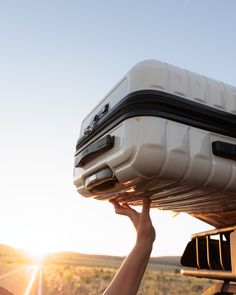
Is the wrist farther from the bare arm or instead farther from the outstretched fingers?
the outstretched fingers

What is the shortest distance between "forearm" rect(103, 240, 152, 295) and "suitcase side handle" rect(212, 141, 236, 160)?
59cm

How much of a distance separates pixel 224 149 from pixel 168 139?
0.33m

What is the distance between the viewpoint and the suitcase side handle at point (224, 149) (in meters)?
2.15

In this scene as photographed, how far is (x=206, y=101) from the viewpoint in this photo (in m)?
2.30

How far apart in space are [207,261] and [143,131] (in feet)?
3.18

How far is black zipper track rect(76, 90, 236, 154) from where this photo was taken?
2.14 m

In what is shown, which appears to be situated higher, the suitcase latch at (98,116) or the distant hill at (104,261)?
the suitcase latch at (98,116)

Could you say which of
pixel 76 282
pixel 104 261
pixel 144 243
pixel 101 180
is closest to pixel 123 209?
pixel 101 180

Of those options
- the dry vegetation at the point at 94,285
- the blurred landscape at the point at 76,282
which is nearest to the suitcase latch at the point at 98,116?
the blurred landscape at the point at 76,282

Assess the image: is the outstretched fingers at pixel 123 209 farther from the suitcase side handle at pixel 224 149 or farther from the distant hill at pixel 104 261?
the distant hill at pixel 104 261

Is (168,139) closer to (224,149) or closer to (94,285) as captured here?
(224,149)

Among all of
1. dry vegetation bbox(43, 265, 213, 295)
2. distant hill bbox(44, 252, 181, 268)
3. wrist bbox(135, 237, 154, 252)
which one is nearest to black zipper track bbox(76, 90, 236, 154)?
wrist bbox(135, 237, 154, 252)

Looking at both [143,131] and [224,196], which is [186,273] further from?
[143,131]

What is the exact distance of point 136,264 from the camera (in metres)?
2.05
